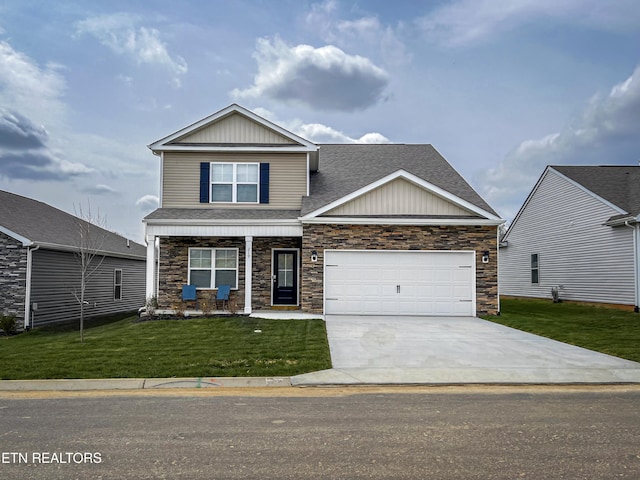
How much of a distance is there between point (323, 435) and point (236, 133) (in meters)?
14.9

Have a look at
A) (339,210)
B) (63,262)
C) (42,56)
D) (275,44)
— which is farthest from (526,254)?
(42,56)

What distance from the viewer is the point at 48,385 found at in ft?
28.0

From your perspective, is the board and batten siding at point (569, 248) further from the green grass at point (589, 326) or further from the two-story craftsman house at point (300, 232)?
the two-story craftsman house at point (300, 232)

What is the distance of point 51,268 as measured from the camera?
18484 mm

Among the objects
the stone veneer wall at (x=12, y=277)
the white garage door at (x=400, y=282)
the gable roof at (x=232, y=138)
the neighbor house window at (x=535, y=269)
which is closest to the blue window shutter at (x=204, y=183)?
the gable roof at (x=232, y=138)

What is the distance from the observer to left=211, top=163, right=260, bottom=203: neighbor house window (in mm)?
18594

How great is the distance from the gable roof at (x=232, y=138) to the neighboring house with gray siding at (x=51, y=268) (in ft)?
14.5

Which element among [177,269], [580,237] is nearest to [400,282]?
[177,269]

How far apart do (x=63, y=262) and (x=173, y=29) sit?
31.7ft

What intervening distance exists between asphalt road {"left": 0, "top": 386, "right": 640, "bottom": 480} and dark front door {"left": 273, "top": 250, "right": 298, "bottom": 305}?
1009cm

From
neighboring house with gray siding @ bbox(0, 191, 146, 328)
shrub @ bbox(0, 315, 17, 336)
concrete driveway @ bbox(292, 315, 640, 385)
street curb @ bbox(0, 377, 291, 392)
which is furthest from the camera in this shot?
neighboring house with gray siding @ bbox(0, 191, 146, 328)

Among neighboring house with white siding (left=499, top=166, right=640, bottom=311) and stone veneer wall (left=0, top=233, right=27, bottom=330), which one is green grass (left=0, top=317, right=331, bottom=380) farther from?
neighboring house with white siding (left=499, top=166, right=640, bottom=311)

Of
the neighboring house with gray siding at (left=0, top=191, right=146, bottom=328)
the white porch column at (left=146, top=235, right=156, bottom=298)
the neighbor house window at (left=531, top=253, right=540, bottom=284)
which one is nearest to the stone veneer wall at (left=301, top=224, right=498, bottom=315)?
the white porch column at (left=146, top=235, right=156, bottom=298)

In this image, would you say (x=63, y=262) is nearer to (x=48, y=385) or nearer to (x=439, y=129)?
(x=48, y=385)
